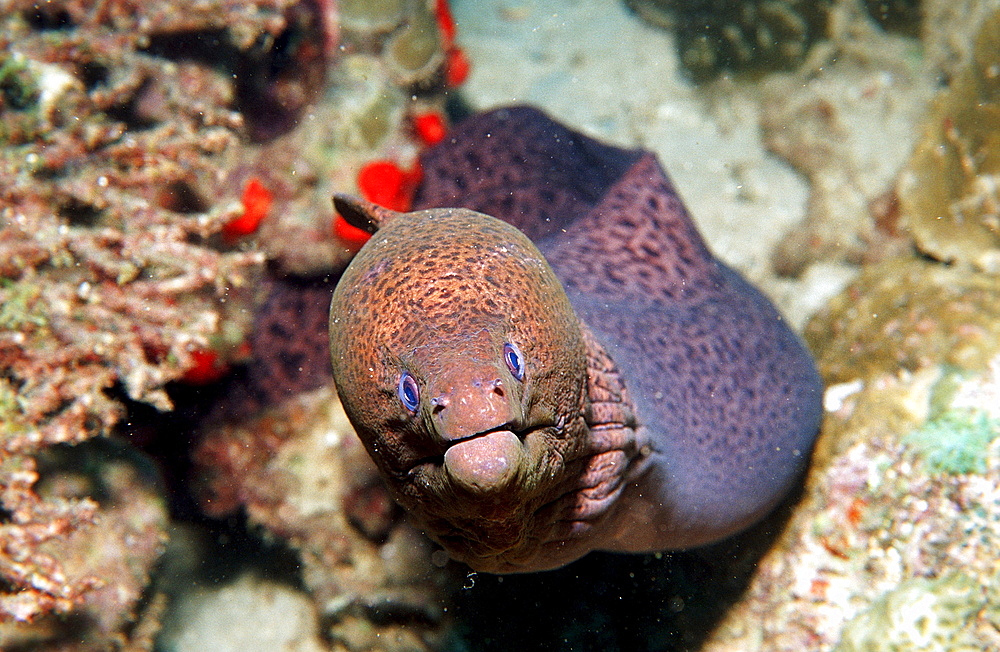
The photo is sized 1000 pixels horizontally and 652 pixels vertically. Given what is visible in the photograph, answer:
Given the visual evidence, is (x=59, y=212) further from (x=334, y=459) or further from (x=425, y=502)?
(x=425, y=502)

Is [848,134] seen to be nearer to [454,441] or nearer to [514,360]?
[514,360]

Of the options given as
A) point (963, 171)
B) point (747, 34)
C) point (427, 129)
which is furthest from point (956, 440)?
point (747, 34)

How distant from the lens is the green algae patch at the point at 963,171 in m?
3.98

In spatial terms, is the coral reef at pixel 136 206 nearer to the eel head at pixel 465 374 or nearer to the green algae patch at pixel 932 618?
the eel head at pixel 465 374

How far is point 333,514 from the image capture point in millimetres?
3299

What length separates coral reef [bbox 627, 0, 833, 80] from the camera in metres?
6.16

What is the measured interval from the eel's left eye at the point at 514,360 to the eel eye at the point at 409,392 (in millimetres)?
230

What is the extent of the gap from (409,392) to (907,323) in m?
2.70

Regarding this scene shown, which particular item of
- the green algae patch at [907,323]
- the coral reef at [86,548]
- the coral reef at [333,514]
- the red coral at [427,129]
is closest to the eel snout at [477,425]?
the coral reef at [333,514]

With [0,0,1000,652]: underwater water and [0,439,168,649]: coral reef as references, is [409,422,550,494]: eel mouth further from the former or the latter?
[0,439,168,649]: coral reef

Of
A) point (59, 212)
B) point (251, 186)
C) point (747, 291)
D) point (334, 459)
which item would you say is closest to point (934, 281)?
point (747, 291)

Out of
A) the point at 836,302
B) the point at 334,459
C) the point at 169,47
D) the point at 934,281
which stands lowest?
the point at 334,459

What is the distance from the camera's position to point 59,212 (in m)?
3.35

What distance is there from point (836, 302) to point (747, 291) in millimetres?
775
